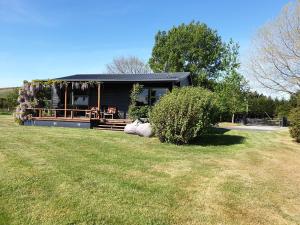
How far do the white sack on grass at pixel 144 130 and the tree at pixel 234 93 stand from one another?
70.7ft

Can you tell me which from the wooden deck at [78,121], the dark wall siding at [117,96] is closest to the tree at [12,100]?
the wooden deck at [78,121]

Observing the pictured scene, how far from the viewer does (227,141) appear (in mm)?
12672

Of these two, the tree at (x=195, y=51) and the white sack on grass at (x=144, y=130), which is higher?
the tree at (x=195, y=51)

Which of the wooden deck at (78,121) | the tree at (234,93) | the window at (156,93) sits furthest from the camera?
the tree at (234,93)

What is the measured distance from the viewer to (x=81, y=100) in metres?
21.8

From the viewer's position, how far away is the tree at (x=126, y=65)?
5229 cm

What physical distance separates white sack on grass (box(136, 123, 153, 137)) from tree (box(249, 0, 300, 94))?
12.2 m

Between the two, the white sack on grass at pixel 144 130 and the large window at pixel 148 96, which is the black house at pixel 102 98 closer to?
the large window at pixel 148 96

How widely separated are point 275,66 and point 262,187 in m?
16.9

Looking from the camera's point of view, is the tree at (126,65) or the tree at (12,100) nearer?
the tree at (12,100)

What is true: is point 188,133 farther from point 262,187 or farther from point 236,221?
point 236,221

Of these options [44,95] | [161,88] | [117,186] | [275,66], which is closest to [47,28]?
[44,95]

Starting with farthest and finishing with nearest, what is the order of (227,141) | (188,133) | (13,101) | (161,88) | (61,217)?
(13,101) → (161,88) → (227,141) → (188,133) → (61,217)

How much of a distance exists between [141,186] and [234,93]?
3045 centimetres
